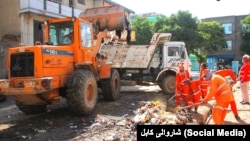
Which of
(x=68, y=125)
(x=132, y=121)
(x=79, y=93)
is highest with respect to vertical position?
(x=79, y=93)

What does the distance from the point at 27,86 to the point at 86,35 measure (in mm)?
2770

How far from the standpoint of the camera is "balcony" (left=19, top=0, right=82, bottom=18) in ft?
58.7

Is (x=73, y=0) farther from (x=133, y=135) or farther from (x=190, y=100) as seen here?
(x=133, y=135)

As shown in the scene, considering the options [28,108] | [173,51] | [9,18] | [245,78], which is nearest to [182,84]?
[245,78]

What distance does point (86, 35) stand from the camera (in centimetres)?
968

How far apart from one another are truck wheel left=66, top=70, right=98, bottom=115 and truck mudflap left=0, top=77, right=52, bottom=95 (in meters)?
0.67

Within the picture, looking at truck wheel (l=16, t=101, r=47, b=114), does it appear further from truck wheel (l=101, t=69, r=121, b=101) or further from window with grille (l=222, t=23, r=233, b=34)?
window with grille (l=222, t=23, r=233, b=34)

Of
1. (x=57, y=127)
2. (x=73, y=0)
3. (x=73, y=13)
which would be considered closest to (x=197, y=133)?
(x=57, y=127)

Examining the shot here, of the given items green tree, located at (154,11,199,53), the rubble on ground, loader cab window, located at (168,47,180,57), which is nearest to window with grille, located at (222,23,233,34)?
green tree, located at (154,11,199,53)

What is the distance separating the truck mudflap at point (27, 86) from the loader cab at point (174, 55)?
7203 mm

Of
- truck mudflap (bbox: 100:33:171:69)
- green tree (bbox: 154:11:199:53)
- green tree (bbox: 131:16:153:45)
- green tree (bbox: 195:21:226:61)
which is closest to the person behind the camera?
truck mudflap (bbox: 100:33:171:69)

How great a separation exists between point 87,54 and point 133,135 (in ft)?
12.7

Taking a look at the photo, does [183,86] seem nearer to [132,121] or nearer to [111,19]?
[132,121]

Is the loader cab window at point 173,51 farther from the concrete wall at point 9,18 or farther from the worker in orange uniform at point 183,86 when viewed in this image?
the concrete wall at point 9,18
